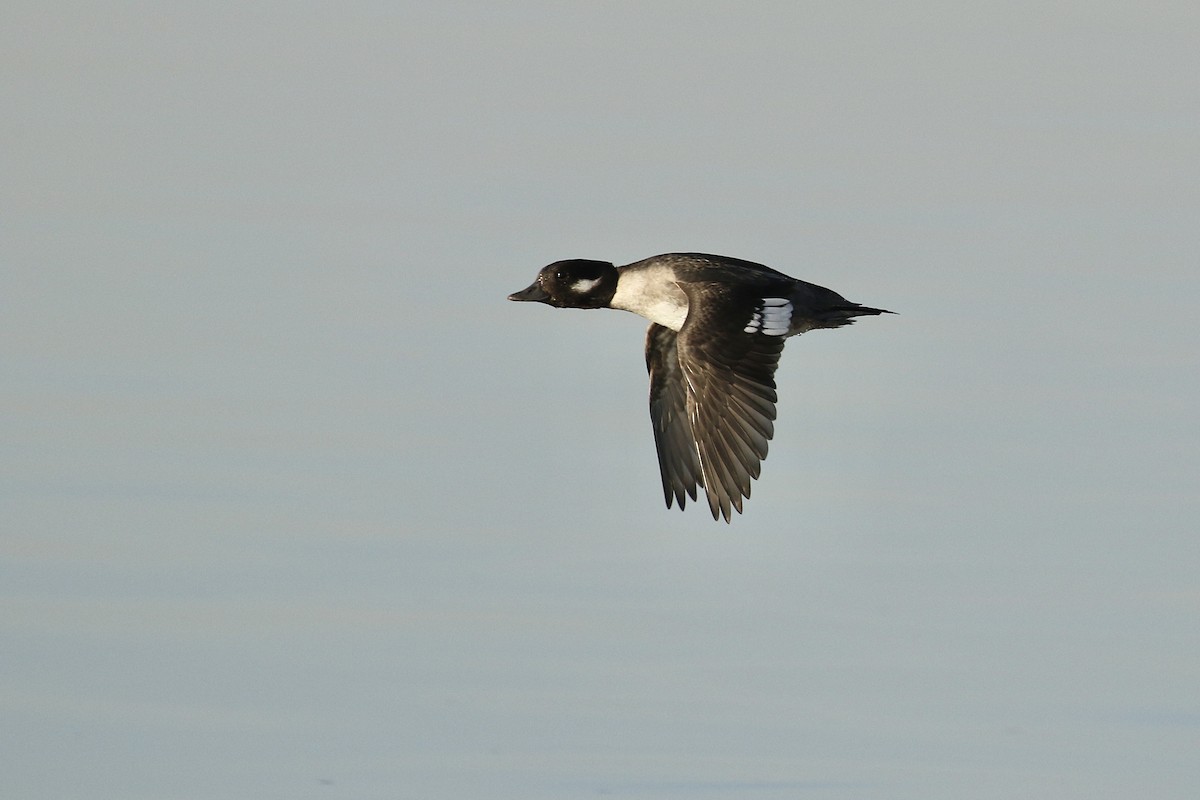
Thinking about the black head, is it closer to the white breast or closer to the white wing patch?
the white breast

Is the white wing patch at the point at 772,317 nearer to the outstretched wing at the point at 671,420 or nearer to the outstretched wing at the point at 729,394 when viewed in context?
the outstretched wing at the point at 729,394

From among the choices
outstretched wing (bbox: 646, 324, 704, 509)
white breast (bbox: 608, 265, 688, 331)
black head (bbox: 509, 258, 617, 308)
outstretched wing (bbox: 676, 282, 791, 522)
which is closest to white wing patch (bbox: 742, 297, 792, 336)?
outstretched wing (bbox: 676, 282, 791, 522)

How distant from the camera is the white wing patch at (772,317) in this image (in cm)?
1074

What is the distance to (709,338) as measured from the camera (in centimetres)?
1066

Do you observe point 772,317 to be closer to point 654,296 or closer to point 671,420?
point 654,296

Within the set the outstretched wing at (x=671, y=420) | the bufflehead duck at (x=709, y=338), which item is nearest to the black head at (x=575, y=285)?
the bufflehead duck at (x=709, y=338)

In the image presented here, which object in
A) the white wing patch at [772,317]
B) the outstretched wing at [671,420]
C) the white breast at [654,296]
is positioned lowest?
the outstretched wing at [671,420]

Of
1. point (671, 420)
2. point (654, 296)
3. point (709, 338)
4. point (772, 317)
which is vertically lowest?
point (671, 420)

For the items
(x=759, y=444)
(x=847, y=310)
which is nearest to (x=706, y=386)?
(x=759, y=444)

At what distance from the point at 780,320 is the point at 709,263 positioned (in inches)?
27.2

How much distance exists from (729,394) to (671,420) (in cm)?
110

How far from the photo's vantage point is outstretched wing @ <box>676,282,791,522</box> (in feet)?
34.5

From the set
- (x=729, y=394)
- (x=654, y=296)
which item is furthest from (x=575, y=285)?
(x=729, y=394)

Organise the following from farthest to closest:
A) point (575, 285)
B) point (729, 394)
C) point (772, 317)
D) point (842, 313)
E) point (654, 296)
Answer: point (575, 285)
point (654, 296)
point (842, 313)
point (772, 317)
point (729, 394)
